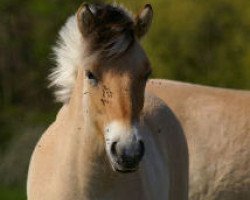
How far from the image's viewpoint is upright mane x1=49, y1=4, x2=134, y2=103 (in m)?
5.00

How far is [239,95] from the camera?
8438mm

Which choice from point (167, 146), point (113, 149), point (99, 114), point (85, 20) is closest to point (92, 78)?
point (99, 114)

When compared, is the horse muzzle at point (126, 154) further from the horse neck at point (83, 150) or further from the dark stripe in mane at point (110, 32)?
the dark stripe in mane at point (110, 32)

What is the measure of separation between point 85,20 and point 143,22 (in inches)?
14.9

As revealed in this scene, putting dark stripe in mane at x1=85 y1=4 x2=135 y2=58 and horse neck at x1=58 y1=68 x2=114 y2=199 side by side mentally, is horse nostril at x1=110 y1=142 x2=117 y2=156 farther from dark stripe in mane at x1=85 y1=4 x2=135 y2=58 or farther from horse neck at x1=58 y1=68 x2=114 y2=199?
dark stripe in mane at x1=85 y1=4 x2=135 y2=58

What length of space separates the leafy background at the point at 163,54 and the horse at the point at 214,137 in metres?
9.68

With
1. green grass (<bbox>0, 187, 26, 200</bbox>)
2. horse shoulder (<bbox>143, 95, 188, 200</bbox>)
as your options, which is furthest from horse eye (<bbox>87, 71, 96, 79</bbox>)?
green grass (<bbox>0, 187, 26, 200</bbox>)

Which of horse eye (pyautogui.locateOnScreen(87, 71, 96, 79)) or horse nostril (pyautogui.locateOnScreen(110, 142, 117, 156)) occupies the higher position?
horse eye (pyautogui.locateOnScreen(87, 71, 96, 79))

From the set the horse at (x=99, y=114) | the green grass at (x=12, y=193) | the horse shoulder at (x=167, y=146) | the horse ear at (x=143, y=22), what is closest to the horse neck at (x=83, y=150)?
the horse at (x=99, y=114)

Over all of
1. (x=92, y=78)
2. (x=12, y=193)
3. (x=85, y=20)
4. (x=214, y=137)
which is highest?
(x=12, y=193)

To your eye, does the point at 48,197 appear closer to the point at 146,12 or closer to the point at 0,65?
the point at 146,12

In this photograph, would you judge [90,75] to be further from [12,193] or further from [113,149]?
[12,193]

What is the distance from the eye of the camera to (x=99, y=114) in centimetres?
499

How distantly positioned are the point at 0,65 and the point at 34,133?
12.0 feet
